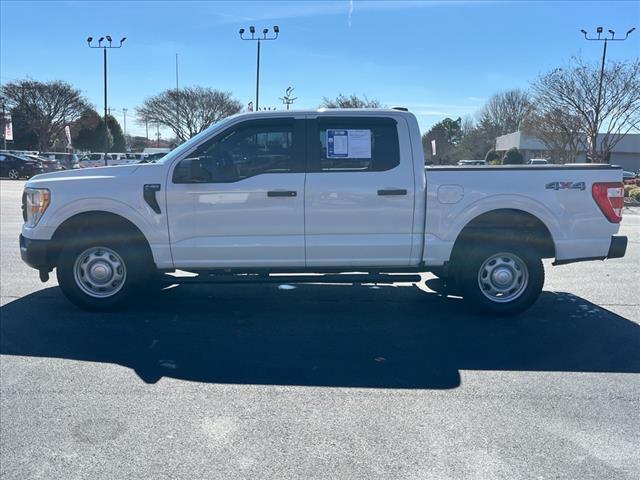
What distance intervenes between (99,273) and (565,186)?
5.04m

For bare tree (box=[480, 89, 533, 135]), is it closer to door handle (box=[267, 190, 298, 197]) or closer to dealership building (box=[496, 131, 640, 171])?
dealership building (box=[496, 131, 640, 171])

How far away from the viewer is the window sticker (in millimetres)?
6012

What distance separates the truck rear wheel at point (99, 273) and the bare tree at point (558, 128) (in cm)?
2830

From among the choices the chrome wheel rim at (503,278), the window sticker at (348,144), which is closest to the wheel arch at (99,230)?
the window sticker at (348,144)

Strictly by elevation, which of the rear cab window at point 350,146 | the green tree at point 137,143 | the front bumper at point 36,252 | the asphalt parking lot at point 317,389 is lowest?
the asphalt parking lot at point 317,389

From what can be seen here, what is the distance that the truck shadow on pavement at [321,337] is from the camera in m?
4.75

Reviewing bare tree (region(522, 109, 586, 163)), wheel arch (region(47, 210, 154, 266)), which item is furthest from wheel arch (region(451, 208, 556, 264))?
bare tree (region(522, 109, 586, 163))

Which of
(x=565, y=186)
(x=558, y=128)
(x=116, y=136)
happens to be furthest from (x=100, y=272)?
(x=116, y=136)

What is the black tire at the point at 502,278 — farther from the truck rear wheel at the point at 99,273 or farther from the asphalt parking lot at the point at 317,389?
the truck rear wheel at the point at 99,273

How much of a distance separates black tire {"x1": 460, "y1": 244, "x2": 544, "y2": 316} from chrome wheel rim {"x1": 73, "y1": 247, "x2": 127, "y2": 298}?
12.1 ft

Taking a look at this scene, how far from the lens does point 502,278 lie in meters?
6.18

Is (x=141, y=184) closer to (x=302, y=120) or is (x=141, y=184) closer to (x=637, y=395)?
(x=302, y=120)

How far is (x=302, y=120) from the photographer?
6.05 m

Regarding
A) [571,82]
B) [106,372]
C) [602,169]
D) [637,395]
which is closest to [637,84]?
[571,82]
